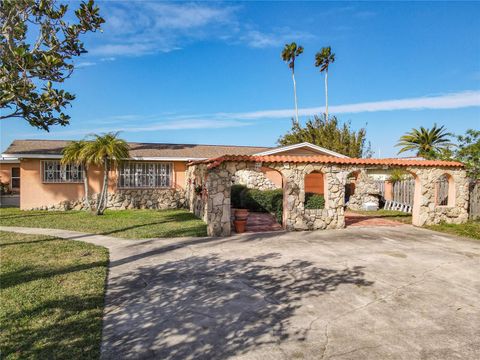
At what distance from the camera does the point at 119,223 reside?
557 inches

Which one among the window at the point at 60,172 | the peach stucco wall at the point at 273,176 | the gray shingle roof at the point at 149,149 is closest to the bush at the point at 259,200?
the peach stucco wall at the point at 273,176

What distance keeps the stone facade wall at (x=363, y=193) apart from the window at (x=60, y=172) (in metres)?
16.6

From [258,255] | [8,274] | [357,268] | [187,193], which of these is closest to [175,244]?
[258,255]

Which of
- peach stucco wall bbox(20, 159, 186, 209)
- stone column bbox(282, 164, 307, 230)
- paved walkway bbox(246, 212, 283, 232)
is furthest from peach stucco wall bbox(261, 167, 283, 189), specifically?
peach stucco wall bbox(20, 159, 186, 209)

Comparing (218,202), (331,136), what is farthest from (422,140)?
(218,202)

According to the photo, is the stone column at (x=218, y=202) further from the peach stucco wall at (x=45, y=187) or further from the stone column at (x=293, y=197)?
the peach stucco wall at (x=45, y=187)

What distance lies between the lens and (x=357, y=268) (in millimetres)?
7867

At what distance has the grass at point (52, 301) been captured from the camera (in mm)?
4219

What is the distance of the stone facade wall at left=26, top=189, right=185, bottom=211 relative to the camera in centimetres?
1906

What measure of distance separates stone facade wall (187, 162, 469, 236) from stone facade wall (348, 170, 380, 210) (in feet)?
20.1

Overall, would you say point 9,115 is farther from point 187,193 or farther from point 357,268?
point 187,193

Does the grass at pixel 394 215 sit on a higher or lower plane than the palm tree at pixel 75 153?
lower

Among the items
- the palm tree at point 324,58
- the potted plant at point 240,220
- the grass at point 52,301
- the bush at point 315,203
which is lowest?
the grass at point 52,301

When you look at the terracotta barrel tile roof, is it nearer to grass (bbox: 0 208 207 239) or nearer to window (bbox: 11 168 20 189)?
grass (bbox: 0 208 207 239)
